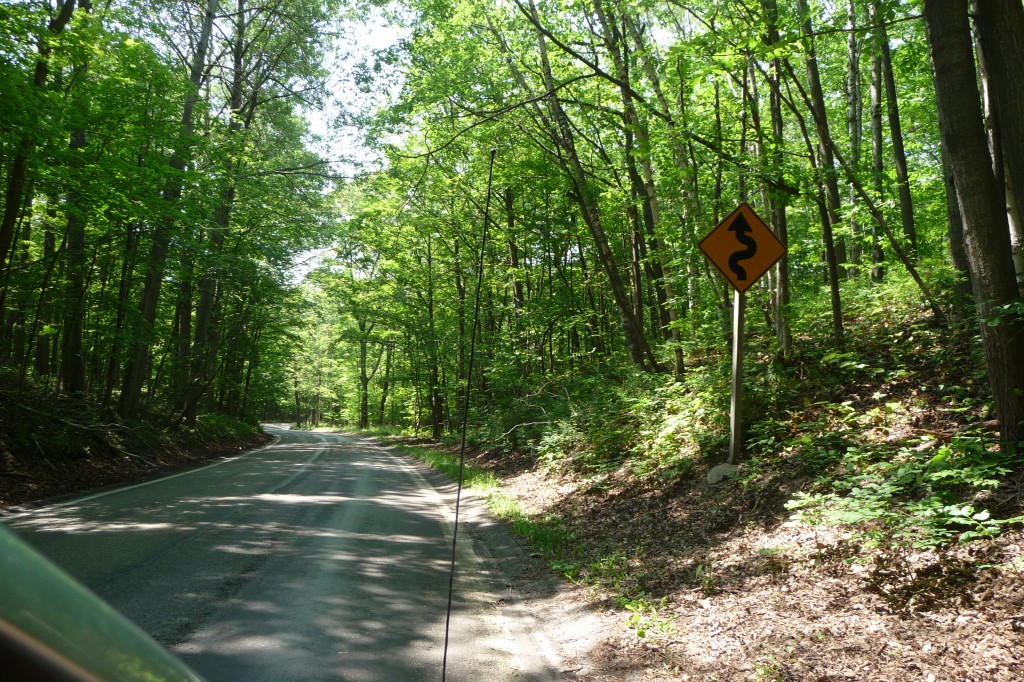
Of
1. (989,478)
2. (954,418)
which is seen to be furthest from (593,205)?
(989,478)

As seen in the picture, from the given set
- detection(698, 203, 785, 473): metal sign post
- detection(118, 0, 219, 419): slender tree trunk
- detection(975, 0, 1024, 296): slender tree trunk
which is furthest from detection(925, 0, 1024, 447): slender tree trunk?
detection(118, 0, 219, 419): slender tree trunk

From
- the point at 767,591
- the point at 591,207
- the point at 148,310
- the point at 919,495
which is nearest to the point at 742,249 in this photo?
the point at 919,495

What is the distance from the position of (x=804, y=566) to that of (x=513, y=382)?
548 inches

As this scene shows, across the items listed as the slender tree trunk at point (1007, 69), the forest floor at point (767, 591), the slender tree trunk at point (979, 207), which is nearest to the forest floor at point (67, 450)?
the forest floor at point (767, 591)

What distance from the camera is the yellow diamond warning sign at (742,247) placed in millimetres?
7605

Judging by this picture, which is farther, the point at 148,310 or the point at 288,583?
the point at 148,310

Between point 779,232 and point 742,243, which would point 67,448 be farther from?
point 779,232

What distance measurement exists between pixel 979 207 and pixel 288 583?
719cm

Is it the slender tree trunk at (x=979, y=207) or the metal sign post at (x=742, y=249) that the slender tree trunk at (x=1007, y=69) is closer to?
the slender tree trunk at (x=979, y=207)

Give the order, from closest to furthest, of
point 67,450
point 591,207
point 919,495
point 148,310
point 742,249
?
point 919,495 → point 742,249 → point 67,450 → point 591,207 → point 148,310

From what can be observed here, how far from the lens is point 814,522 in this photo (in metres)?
5.79

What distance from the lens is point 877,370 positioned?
832cm

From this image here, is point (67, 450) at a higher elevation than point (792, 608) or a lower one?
higher

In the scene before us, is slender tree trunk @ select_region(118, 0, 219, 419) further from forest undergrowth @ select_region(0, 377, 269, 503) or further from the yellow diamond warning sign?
the yellow diamond warning sign
